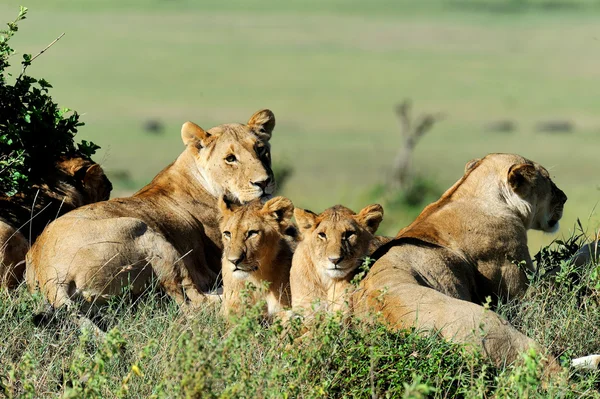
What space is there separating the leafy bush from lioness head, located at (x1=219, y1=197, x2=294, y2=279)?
5.27 feet

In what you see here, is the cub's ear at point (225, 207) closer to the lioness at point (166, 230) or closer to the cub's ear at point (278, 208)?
the cub's ear at point (278, 208)

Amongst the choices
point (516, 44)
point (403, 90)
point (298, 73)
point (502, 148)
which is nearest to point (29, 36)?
point (298, 73)

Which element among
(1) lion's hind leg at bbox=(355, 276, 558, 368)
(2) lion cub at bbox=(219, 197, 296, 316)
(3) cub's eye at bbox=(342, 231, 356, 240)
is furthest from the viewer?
(2) lion cub at bbox=(219, 197, 296, 316)

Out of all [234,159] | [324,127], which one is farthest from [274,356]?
[324,127]

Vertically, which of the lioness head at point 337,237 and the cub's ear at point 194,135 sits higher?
the cub's ear at point 194,135

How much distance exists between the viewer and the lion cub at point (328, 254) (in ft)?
20.5

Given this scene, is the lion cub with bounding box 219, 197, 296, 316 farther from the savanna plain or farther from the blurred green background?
the blurred green background

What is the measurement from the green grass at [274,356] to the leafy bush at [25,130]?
1.02 m

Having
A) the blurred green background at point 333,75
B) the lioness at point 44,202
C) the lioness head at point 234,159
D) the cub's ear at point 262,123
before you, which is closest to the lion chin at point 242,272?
the lioness head at point 234,159

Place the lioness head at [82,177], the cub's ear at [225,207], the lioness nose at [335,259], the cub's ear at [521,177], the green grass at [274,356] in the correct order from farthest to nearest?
the lioness head at [82,177] < the cub's ear at [521,177] < the cub's ear at [225,207] < the lioness nose at [335,259] < the green grass at [274,356]

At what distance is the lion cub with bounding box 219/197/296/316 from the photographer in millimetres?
6527

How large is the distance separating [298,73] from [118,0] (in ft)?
69.6

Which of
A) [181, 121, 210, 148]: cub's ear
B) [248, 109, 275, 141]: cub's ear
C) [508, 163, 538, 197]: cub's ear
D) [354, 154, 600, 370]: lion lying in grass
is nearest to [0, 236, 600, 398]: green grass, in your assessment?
[354, 154, 600, 370]: lion lying in grass

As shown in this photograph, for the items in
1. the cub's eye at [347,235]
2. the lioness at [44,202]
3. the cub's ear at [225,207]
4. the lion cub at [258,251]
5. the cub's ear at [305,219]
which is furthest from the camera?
the lioness at [44,202]
